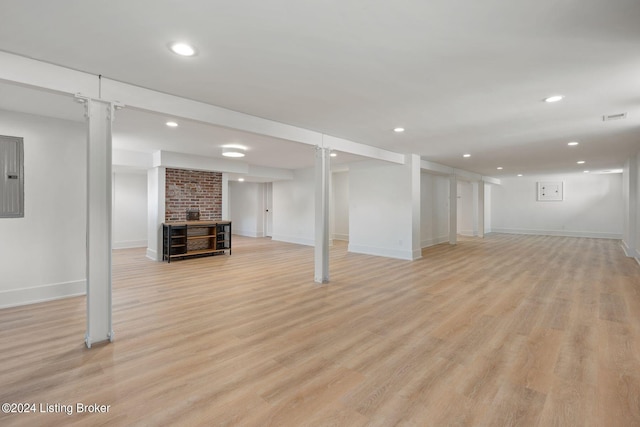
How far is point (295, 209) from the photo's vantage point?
10.3 meters

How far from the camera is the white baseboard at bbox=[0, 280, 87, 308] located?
12.1 ft

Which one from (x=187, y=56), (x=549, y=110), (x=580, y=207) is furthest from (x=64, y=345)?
(x=580, y=207)

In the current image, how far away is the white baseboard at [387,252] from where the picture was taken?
23.2ft

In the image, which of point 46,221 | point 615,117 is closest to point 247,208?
point 46,221

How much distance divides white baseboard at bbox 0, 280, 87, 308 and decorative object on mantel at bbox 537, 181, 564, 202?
1508cm

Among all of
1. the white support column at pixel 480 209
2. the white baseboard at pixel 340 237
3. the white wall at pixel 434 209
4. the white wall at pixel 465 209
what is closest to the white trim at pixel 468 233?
the white wall at pixel 465 209

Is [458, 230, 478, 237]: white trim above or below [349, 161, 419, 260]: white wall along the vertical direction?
below

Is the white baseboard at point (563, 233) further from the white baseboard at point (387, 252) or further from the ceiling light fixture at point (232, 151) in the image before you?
the ceiling light fixture at point (232, 151)

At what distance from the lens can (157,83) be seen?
2932 mm

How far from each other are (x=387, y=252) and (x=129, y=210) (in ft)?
24.2

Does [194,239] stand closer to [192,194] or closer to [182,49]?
[192,194]

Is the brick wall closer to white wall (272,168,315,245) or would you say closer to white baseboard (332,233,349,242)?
white wall (272,168,315,245)

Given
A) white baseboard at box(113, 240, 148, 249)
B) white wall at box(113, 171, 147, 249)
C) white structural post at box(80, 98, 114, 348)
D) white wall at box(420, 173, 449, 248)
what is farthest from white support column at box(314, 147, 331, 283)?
white baseboard at box(113, 240, 148, 249)

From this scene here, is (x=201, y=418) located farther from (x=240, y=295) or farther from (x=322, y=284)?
(x=322, y=284)
